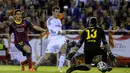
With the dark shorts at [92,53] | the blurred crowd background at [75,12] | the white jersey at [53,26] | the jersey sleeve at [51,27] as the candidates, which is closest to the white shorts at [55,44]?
the white jersey at [53,26]

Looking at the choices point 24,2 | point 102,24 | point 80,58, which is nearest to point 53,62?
point 80,58

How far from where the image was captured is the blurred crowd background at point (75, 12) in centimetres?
2566

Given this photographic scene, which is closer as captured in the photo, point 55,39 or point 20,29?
point 55,39

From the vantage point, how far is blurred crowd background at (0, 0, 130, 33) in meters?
25.7

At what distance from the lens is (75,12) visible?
2659 cm

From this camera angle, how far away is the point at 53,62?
81.4 ft

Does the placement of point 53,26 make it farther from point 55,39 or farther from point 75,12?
point 75,12

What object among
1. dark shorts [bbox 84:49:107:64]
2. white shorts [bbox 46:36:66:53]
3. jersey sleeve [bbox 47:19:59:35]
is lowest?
white shorts [bbox 46:36:66:53]

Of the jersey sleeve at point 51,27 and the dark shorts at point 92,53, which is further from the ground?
the jersey sleeve at point 51,27

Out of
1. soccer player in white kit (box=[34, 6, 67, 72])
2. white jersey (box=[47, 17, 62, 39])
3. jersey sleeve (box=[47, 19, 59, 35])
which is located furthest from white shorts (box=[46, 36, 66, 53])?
jersey sleeve (box=[47, 19, 59, 35])

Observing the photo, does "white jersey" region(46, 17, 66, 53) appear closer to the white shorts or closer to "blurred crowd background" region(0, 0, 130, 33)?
the white shorts

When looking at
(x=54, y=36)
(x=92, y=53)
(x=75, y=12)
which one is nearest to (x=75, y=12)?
(x=75, y=12)

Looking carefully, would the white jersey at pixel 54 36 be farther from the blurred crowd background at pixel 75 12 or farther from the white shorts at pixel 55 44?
the blurred crowd background at pixel 75 12

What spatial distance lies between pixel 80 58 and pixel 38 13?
420cm
